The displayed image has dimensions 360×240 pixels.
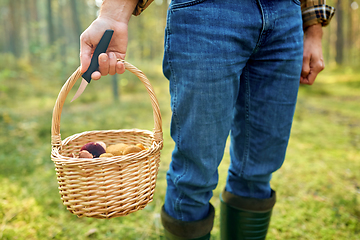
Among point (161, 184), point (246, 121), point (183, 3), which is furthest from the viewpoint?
point (161, 184)

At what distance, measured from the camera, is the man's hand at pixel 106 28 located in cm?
74

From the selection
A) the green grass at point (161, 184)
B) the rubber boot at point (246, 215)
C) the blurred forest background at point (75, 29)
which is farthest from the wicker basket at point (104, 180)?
the blurred forest background at point (75, 29)

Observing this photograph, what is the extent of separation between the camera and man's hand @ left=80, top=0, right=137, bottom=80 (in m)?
0.74

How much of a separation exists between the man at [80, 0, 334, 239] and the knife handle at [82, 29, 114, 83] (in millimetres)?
23

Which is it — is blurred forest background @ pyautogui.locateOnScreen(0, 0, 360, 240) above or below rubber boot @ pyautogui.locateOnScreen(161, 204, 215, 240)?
below

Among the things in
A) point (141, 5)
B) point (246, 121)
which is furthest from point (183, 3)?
point (246, 121)

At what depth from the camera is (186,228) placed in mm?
875

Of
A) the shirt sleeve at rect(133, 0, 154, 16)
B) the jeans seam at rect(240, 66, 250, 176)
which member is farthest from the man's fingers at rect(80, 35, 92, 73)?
the jeans seam at rect(240, 66, 250, 176)

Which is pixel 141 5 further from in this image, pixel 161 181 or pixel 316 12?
pixel 161 181

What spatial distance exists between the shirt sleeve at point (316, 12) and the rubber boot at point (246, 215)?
812 millimetres

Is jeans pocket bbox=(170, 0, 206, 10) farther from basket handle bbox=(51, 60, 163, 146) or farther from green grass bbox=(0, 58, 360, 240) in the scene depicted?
green grass bbox=(0, 58, 360, 240)

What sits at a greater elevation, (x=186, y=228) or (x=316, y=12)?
(x=316, y=12)

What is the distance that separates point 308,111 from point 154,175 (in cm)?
419

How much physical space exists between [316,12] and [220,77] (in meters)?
0.62
